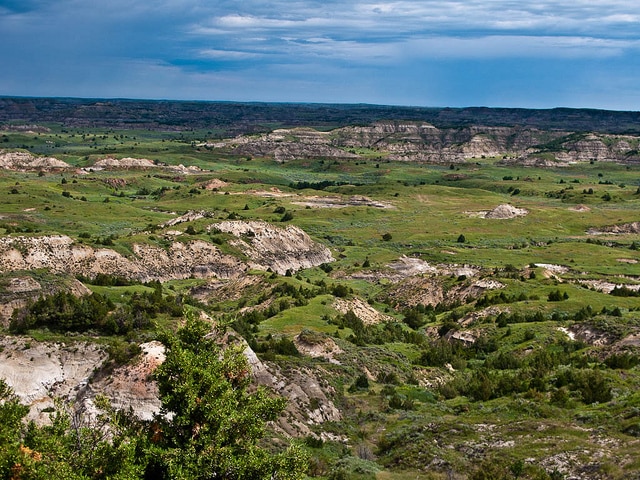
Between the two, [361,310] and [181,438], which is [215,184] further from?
[181,438]

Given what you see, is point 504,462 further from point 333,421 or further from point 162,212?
point 162,212

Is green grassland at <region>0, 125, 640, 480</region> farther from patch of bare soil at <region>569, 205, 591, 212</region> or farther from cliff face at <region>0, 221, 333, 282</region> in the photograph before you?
patch of bare soil at <region>569, 205, 591, 212</region>

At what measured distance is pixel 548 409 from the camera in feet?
103

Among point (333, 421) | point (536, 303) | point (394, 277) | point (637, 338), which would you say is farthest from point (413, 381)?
point (394, 277)

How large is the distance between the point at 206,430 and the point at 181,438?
95cm

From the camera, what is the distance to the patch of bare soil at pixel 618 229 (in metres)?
132

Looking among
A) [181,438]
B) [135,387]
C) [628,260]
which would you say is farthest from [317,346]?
[628,260]

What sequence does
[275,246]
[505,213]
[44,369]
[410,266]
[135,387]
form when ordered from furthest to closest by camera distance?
[505,213], [275,246], [410,266], [44,369], [135,387]

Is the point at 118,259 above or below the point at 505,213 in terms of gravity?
below

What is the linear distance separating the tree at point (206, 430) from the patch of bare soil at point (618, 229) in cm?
12477

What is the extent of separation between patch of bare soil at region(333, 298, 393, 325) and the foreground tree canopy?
4224 centimetres

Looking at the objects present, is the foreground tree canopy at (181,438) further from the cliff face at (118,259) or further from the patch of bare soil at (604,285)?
the patch of bare soil at (604,285)

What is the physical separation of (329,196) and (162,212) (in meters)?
47.6

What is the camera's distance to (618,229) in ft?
438
